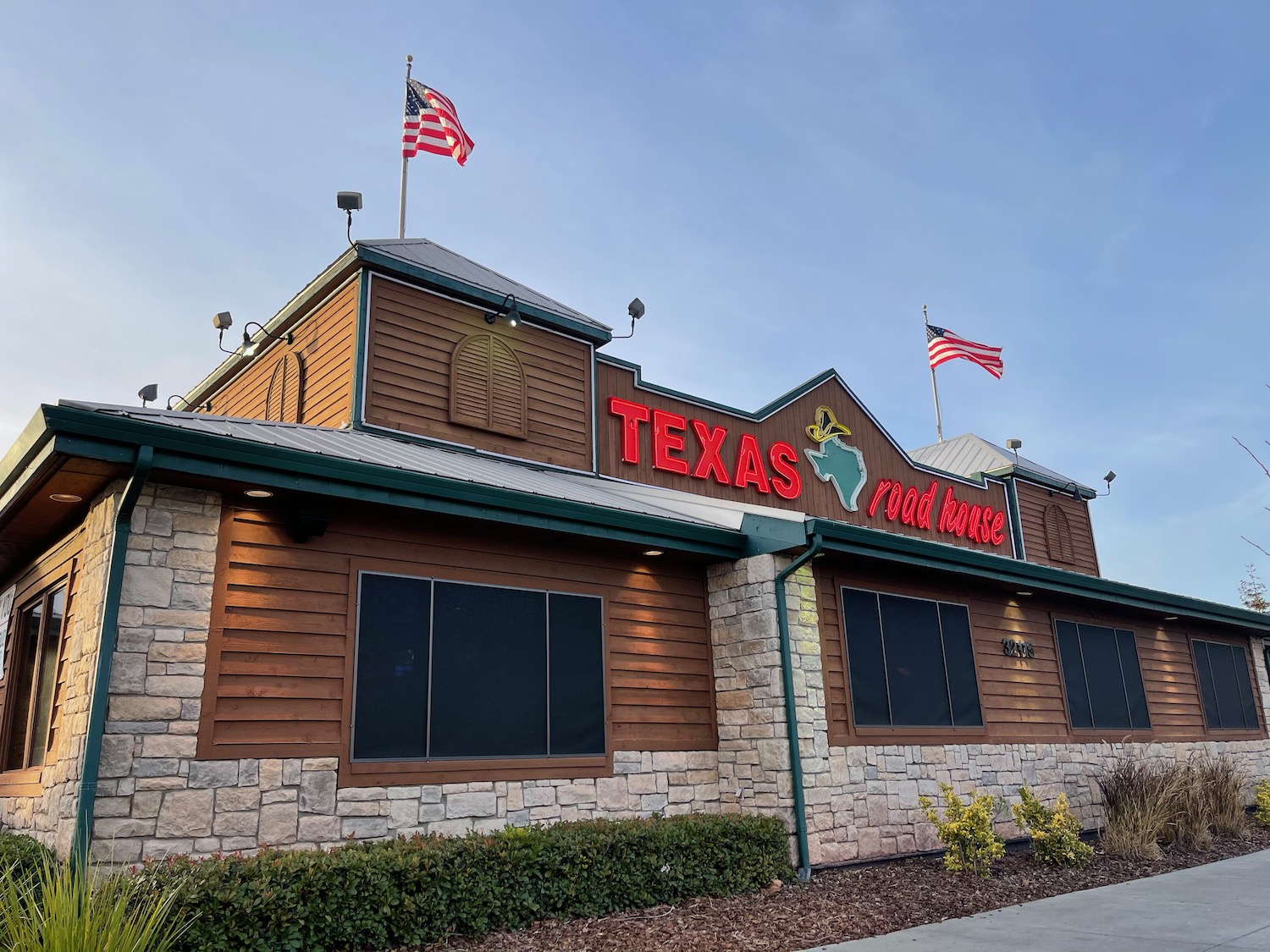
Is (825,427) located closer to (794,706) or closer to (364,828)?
(794,706)

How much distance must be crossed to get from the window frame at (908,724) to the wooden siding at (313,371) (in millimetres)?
6076

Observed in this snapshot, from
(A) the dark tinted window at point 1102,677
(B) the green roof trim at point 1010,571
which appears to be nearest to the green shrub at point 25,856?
(B) the green roof trim at point 1010,571

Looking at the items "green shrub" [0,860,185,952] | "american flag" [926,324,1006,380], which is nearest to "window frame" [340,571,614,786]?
"green shrub" [0,860,185,952]

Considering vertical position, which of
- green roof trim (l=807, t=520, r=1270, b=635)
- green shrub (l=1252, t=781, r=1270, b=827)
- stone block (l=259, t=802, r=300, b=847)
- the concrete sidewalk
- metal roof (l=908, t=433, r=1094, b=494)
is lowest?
the concrete sidewalk

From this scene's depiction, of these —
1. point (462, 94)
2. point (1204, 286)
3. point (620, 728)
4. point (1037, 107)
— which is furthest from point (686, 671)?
point (1037, 107)

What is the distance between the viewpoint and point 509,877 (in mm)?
7301

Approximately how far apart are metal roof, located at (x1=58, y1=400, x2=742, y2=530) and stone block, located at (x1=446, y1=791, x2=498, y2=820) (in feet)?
8.81

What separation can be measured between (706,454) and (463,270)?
4645 millimetres

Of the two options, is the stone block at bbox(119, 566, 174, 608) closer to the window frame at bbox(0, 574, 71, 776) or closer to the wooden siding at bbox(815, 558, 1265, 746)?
the window frame at bbox(0, 574, 71, 776)

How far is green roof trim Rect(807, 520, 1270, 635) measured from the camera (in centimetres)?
1042

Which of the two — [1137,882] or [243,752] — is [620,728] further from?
[1137,882]

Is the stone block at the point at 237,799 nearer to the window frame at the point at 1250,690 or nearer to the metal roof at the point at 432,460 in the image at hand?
the metal roof at the point at 432,460

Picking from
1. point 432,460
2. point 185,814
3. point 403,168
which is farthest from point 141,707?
point 403,168

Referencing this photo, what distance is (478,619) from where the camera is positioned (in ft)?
28.9
